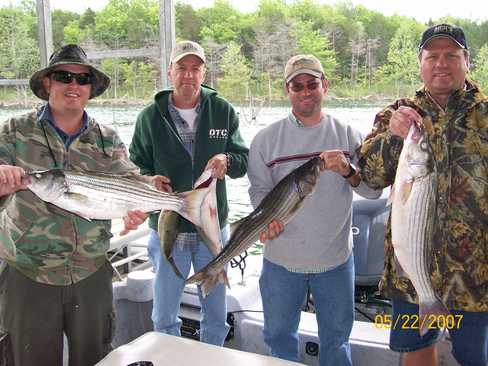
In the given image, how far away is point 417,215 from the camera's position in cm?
211

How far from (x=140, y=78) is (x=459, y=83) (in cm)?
418

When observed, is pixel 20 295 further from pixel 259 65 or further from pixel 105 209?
pixel 259 65

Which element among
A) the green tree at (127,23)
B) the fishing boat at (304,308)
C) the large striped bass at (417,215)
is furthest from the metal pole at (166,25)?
the large striped bass at (417,215)

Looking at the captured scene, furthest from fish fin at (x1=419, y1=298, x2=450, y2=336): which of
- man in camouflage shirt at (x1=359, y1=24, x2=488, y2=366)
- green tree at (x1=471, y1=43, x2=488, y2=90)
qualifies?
green tree at (x1=471, y1=43, x2=488, y2=90)

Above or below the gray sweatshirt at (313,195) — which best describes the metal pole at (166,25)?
above

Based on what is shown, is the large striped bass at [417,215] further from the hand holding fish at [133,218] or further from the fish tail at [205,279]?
the hand holding fish at [133,218]

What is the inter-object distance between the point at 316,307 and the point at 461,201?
3.46 feet

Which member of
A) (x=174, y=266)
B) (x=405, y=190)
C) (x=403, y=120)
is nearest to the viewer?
(x=405, y=190)

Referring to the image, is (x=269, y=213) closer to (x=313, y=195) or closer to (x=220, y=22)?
(x=313, y=195)

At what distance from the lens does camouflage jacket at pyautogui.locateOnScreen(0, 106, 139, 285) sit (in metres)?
2.50

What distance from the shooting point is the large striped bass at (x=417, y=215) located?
206cm

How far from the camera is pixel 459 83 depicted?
7.90ft

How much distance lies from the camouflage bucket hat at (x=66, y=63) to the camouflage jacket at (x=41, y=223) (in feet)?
0.67

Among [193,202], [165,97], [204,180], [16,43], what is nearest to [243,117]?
[16,43]
